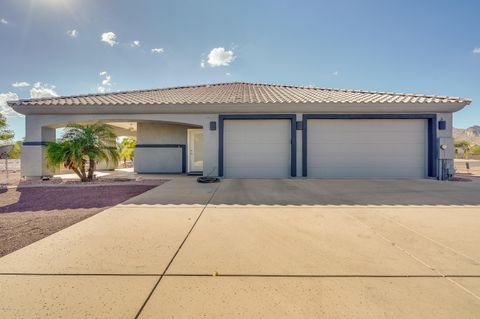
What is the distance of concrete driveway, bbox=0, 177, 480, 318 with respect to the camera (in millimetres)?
1854

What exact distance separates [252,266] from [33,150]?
11.5m

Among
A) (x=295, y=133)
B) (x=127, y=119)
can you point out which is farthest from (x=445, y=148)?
(x=127, y=119)

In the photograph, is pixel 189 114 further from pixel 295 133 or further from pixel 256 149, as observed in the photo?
pixel 295 133

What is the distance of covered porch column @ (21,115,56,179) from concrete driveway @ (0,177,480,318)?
305 inches

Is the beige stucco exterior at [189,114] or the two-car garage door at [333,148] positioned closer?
the beige stucco exterior at [189,114]

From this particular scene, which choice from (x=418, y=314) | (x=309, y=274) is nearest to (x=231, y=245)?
(x=309, y=274)

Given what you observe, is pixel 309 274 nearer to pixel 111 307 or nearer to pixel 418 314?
pixel 418 314

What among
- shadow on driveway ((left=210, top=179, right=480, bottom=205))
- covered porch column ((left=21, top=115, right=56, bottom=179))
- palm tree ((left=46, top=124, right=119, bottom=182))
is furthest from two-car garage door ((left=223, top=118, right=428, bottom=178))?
covered porch column ((left=21, top=115, right=56, bottom=179))

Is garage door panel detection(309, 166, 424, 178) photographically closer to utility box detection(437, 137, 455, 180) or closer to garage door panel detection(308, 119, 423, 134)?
utility box detection(437, 137, 455, 180)

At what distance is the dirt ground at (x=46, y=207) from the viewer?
3.38 m

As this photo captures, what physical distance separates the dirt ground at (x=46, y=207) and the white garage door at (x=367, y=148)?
7236 millimetres

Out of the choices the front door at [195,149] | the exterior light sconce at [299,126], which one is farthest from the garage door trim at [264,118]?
the front door at [195,149]

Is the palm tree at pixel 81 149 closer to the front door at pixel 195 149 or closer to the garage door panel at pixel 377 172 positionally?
the front door at pixel 195 149

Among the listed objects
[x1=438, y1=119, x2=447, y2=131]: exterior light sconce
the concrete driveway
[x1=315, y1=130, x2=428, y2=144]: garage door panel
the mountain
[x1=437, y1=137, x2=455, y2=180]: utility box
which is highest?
the mountain
